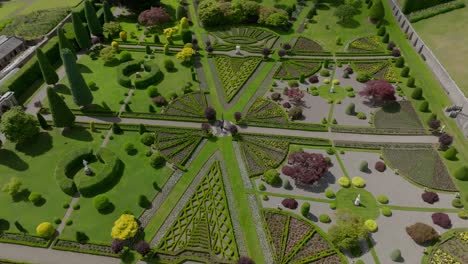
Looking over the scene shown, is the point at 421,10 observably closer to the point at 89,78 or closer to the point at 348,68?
the point at 348,68

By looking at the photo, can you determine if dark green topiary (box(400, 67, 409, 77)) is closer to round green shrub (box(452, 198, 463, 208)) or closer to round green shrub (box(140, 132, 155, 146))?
round green shrub (box(452, 198, 463, 208))

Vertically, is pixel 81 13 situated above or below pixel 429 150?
above

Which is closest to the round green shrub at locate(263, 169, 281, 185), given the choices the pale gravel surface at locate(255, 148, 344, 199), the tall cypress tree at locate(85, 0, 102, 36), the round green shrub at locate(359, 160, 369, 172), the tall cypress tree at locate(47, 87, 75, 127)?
the pale gravel surface at locate(255, 148, 344, 199)

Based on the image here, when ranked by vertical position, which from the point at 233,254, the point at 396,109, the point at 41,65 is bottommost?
the point at 233,254

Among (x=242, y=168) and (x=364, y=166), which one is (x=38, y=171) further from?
(x=364, y=166)

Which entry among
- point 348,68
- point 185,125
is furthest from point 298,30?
point 185,125

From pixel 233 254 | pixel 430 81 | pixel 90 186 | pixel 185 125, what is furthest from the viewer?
pixel 430 81

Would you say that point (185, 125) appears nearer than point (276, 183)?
No
